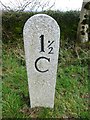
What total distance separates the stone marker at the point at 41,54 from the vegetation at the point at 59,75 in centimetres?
24

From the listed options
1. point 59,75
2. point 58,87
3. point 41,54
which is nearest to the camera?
point 41,54

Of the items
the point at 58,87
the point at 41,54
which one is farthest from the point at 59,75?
the point at 41,54

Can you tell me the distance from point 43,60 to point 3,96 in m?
1.00

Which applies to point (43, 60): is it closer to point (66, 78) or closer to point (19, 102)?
point (19, 102)

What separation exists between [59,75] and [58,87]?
0.55m

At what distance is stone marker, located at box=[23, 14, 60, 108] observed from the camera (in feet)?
13.3

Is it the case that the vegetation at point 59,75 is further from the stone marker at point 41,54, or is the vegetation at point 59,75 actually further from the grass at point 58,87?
the stone marker at point 41,54

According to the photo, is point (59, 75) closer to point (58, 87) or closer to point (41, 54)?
point (58, 87)

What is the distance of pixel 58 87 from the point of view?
17.0ft

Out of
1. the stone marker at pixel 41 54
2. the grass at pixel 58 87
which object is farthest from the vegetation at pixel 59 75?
the stone marker at pixel 41 54

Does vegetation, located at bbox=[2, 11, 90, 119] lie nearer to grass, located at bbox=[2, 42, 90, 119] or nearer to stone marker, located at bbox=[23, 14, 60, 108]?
grass, located at bbox=[2, 42, 90, 119]

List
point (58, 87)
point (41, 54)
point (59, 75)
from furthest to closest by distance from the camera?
point (59, 75) < point (58, 87) < point (41, 54)

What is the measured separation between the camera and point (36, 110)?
177 inches

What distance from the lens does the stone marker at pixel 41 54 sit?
4.06m
